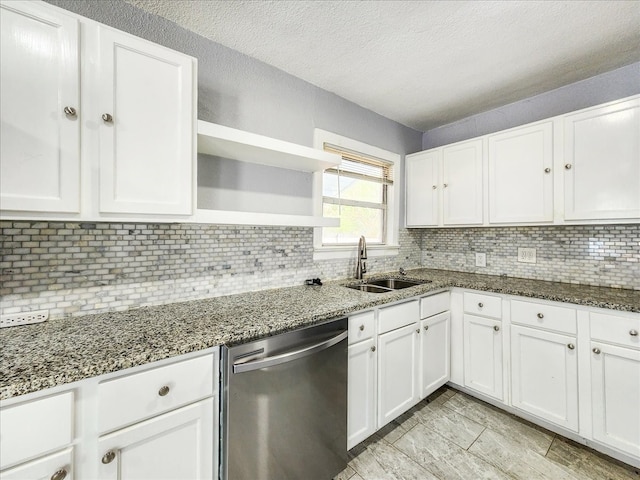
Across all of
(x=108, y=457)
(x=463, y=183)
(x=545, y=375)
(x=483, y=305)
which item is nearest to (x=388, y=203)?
(x=463, y=183)

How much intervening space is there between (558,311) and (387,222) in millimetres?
1504

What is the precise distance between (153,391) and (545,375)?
227cm

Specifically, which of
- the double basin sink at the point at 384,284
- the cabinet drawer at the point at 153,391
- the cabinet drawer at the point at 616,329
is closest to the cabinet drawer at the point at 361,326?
the double basin sink at the point at 384,284

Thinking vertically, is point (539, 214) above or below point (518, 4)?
below

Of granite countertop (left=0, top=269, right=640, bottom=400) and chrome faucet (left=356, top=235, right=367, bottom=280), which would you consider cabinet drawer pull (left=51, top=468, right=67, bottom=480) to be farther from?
chrome faucet (left=356, top=235, right=367, bottom=280)

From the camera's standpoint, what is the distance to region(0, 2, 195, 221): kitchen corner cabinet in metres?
0.98

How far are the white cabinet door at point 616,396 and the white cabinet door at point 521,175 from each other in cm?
94

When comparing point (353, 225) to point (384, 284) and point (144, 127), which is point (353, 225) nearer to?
point (384, 284)

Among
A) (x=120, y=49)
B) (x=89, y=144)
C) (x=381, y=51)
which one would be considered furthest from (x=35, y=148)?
(x=381, y=51)

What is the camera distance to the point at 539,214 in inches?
83.6

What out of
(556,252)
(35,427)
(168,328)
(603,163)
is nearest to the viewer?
(35,427)

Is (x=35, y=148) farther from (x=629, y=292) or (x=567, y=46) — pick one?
(x=629, y=292)

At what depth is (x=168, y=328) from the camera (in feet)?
3.84

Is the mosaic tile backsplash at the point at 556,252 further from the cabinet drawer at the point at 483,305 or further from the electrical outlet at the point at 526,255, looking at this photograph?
the cabinet drawer at the point at 483,305
